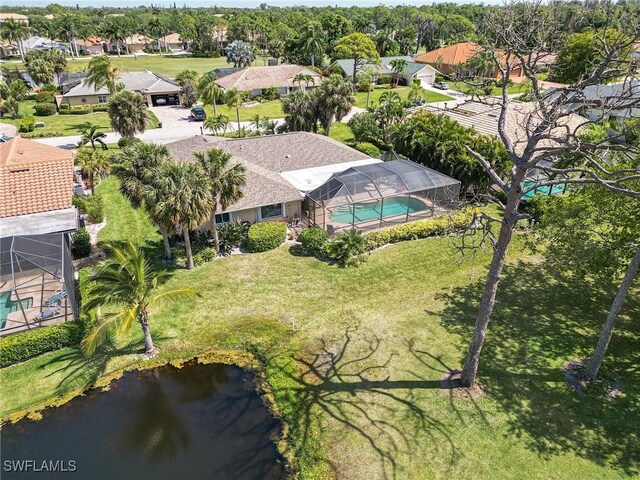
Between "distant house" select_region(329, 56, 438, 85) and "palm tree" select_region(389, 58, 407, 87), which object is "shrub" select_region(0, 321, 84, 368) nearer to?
"distant house" select_region(329, 56, 438, 85)

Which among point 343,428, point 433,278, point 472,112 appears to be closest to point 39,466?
point 343,428

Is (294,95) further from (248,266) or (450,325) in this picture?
(450,325)

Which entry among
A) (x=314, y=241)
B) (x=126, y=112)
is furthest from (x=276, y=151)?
(x=314, y=241)

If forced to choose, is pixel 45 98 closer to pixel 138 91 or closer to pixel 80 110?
pixel 80 110

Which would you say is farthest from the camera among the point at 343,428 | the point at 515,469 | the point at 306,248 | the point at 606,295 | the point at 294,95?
the point at 294,95

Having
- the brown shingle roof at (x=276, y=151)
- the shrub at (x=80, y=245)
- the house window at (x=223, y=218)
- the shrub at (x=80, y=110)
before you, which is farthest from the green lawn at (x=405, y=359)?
the shrub at (x=80, y=110)

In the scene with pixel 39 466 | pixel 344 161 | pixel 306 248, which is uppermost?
pixel 344 161

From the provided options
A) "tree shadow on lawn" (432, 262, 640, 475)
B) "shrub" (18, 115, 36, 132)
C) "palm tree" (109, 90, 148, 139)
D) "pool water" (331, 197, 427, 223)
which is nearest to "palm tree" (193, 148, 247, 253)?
"pool water" (331, 197, 427, 223)
